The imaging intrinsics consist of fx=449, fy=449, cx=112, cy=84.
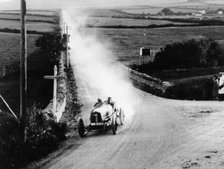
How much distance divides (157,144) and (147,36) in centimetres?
6654

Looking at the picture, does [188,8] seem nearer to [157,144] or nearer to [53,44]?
[53,44]

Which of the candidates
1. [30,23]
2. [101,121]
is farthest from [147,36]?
[101,121]

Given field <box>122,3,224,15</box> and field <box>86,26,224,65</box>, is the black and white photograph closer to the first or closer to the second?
field <box>86,26,224,65</box>

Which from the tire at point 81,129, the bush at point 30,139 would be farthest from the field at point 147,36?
the bush at point 30,139

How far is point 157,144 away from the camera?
17.3 meters

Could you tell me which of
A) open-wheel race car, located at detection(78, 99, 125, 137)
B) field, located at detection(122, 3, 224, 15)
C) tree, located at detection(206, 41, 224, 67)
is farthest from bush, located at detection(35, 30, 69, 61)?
field, located at detection(122, 3, 224, 15)

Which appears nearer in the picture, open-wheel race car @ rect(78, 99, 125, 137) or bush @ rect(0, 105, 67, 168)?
bush @ rect(0, 105, 67, 168)

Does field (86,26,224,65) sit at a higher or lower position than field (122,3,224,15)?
→ lower

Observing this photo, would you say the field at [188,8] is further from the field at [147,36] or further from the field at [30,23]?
the field at [30,23]

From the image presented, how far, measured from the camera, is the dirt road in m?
14.8

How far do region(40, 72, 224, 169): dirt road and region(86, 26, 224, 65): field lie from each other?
39228 millimetres

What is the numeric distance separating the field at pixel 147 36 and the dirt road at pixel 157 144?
129ft

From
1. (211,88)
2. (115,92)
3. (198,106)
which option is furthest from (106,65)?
(198,106)

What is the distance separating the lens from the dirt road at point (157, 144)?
48.6 feet
